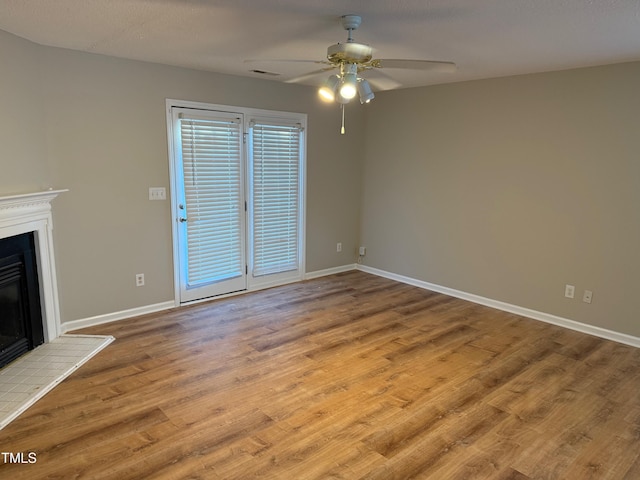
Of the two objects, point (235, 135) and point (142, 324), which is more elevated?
point (235, 135)

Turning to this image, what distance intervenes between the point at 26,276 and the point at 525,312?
4.57 metres

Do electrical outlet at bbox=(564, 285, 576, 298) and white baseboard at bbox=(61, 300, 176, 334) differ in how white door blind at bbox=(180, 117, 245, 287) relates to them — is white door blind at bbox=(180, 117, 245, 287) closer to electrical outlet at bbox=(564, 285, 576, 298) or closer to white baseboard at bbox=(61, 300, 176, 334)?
white baseboard at bbox=(61, 300, 176, 334)

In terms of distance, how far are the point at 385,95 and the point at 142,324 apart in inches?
154

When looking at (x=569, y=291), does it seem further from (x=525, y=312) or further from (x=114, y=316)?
(x=114, y=316)

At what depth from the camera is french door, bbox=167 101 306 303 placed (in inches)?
164

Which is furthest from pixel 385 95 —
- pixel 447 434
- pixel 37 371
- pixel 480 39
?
pixel 37 371

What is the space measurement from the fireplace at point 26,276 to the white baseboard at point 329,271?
286cm

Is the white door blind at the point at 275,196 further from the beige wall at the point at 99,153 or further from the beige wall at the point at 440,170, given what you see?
the beige wall at the point at 99,153

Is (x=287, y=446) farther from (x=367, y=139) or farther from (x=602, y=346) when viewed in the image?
(x=367, y=139)

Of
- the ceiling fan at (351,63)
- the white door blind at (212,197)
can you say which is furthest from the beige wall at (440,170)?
the ceiling fan at (351,63)

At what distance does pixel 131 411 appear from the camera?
257 centimetres

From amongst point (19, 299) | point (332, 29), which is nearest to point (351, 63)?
point (332, 29)

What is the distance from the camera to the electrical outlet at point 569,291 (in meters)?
3.95

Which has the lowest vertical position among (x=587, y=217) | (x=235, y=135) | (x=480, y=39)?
(x=587, y=217)
